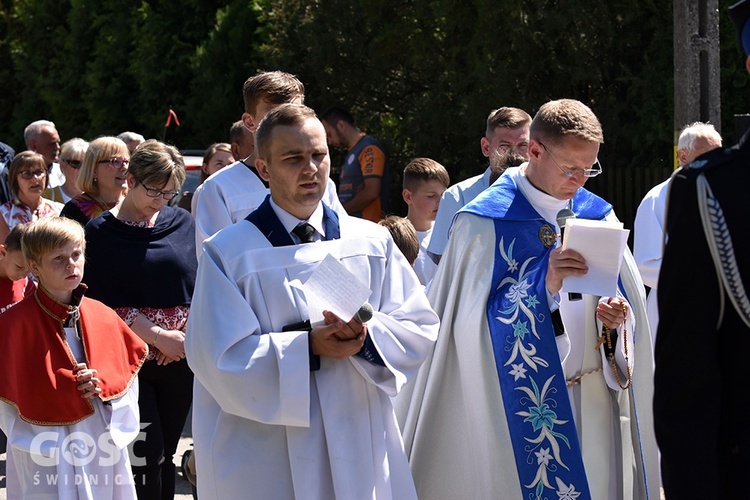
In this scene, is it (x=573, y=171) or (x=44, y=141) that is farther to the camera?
(x=44, y=141)

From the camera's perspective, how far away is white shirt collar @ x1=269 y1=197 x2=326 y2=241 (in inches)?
160

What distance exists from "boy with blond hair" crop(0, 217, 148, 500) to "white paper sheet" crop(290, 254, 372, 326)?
6.03ft

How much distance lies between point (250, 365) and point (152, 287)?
215 centimetres

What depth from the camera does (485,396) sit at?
4996 millimetres

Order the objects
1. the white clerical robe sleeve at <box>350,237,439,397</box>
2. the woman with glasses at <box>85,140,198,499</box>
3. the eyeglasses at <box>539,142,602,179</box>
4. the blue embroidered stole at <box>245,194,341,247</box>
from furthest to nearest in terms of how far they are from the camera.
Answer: the woman with glasses at <box>85,140,198,499</box>
the eyeglasses at <box>539,142,602,179</box>
the blue embroidered stole at <box>245,194,341,247</box>
the white clerical robe sleeve at <box>350,237,439,397</box>

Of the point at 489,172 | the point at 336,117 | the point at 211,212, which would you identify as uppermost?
the point at 336,117

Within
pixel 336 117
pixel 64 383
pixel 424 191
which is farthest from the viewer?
pixel 336 117

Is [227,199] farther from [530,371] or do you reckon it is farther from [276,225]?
[530,371]

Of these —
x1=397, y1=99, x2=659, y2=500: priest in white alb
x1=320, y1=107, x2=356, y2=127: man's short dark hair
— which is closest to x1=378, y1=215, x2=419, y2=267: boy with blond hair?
x1=397, y1=99, x2=659, y2=500: priest in white alb

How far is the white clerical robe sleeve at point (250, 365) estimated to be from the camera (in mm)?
3750

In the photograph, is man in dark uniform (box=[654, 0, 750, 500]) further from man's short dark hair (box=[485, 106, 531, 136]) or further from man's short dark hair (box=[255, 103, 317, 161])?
man's short dark hair (box=[485, 106, 531, 136])

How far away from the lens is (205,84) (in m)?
20.5

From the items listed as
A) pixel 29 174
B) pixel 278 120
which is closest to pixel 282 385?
pixel 278 120

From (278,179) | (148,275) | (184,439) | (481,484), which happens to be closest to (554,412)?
(481,484)
